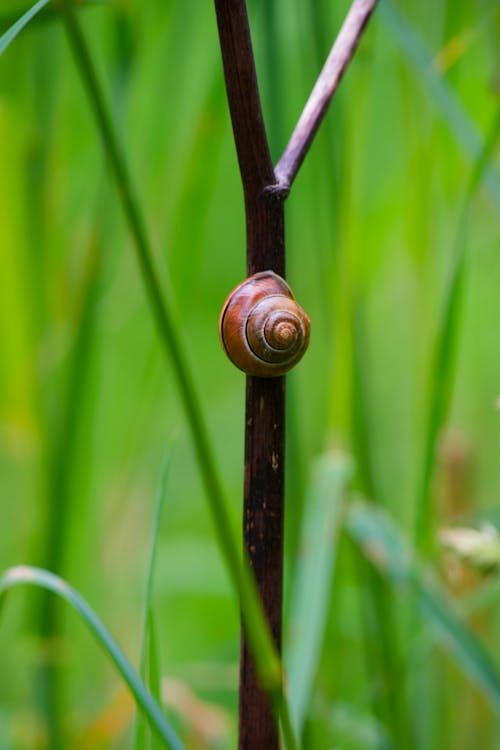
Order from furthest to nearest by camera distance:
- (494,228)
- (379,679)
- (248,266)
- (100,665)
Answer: (100,665), (494,228), (379,679), (248,266)

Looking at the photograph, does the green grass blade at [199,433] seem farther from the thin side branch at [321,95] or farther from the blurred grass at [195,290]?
the blurred grass at [195,290]

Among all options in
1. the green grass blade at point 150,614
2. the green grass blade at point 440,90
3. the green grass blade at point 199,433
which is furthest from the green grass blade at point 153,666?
the green grass blade at point 440,90

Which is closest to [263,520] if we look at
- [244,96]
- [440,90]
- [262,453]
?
[262,453]

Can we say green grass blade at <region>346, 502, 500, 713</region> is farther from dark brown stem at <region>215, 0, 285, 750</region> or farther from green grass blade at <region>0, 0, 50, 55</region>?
green grass blade at <region>0, 0, 50, 55</region>

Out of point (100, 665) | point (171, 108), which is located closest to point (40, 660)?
point (100, 665)

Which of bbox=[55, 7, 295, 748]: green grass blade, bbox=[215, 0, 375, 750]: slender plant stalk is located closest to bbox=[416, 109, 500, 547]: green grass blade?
bbox=[215, 0, 375, 750]: slender plant stalk

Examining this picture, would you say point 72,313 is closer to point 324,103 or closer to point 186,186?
point 186,186
